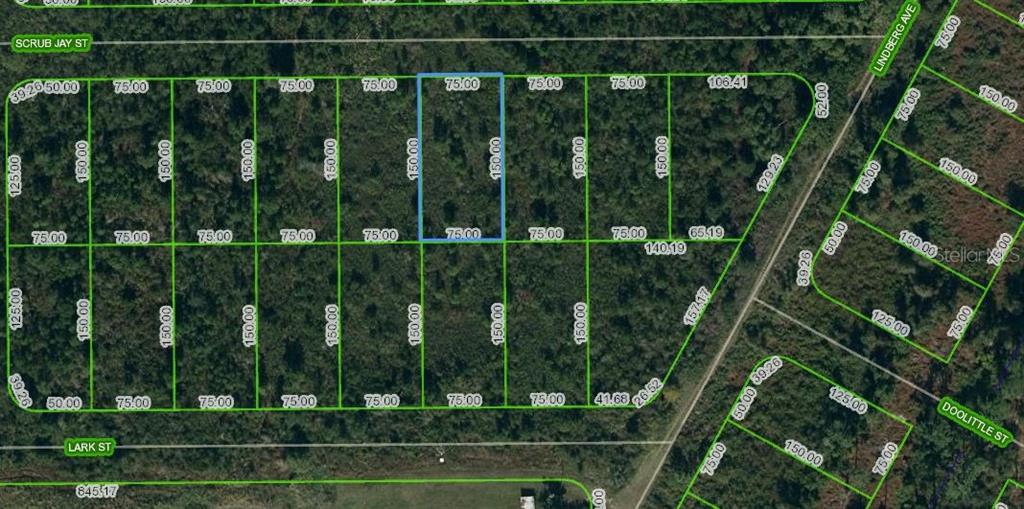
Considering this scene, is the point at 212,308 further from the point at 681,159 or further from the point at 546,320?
the point at 681,159

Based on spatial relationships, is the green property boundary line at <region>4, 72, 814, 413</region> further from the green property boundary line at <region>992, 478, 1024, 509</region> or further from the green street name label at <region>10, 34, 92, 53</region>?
the green property boundary line at <region>992, 478, 1024, 509</region>

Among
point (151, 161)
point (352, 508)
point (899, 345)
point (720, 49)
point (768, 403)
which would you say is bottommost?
point (352, 508)

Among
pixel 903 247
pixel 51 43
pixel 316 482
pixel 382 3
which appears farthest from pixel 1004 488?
pixel 51 43

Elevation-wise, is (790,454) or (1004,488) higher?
(790,454)

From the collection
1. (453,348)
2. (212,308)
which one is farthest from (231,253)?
(453,348)

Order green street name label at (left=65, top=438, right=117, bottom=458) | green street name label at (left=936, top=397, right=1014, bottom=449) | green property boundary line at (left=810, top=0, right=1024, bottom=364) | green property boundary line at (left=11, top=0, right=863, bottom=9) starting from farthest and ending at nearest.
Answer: green property boundary line at (left=11, top=0, right=863, bottom=9) < green property boundary line at (left=810, top=0, right=1024, bottom=364) < green street name label at (left=936, top=397, right=1014, bottom=449) < green street name label at (left=65, top=438, right=117, bottom=458)

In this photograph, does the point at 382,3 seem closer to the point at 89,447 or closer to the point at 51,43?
the point at 51,43

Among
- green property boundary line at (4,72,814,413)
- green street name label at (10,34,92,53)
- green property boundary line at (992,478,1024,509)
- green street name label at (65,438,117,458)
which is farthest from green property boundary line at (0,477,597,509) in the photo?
green street name label at (10,34,92,53)
